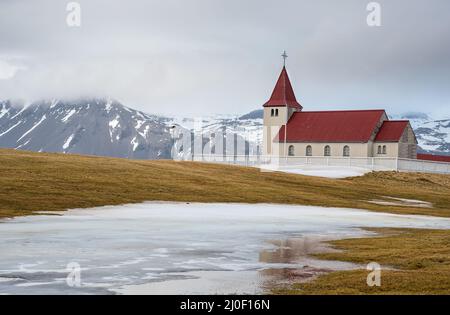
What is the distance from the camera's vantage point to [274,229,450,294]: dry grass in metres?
15.1

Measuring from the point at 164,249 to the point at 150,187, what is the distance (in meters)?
31.2

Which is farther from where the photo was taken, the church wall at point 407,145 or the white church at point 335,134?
the white church at point 335,134

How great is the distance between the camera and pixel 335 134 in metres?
111

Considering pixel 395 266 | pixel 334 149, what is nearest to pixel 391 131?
pixel 334 149

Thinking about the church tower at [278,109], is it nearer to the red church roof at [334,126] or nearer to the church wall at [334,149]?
the red church roof at [334,126]

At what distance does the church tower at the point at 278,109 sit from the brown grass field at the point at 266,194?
106 feet

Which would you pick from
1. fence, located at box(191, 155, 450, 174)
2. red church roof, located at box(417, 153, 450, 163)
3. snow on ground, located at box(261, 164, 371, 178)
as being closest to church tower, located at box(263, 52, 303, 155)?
fence, located at box(191, 155, 450, 174)

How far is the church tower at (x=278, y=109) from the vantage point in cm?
11762

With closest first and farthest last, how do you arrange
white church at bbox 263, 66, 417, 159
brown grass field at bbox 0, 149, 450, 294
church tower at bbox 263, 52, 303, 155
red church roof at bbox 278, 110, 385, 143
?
brown grass field at bbox 0, 149, 450, 294, white church at bbox 263, 66, 417, 159, red church roof at bbox 278, 110, 385, 143, church tower at bbox 263, 52, 303, 155

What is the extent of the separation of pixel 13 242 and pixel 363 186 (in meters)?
55.6

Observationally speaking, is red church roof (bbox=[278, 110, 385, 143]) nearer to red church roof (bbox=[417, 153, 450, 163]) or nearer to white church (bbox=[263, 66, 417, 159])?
white church (bbox=[263, 66, 417, 159])

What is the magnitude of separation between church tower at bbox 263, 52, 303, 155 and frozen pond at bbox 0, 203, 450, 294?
254 feet

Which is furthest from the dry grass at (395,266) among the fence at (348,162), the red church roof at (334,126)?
the red church roof at (334,126)
